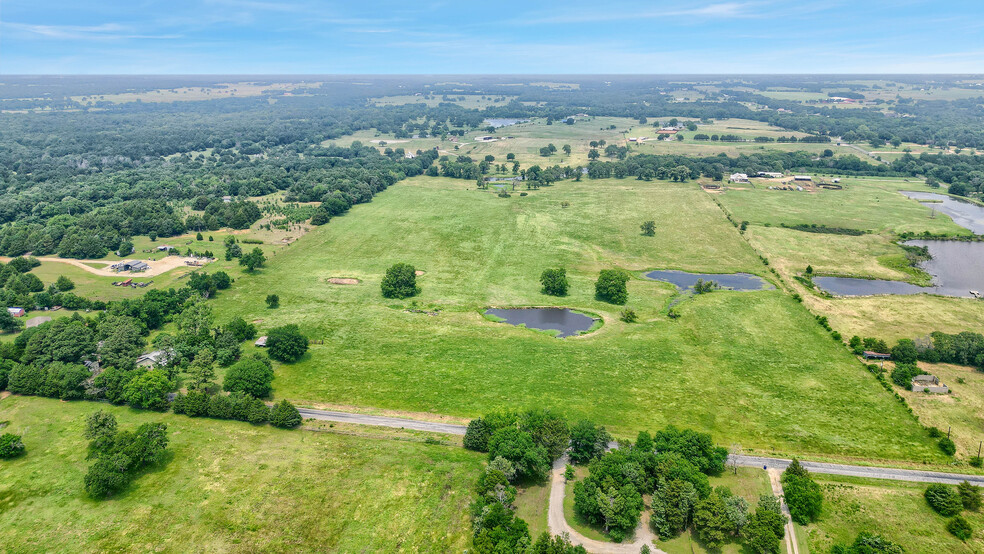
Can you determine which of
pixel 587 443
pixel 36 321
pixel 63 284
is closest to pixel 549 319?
pixel 587 443

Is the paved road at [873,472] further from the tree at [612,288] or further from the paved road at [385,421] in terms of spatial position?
the tree at [612,288]

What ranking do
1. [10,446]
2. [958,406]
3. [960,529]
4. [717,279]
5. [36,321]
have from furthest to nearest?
[717,279] → [36,321] → [958,406] → [10,446] → [960,529]

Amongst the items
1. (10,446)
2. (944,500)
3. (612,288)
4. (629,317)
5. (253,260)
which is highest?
(253,260)

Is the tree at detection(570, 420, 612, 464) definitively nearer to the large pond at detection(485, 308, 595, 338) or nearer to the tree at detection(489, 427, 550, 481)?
the tree at detection(489, 427, 550, 481)

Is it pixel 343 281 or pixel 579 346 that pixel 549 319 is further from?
pixel 343 281

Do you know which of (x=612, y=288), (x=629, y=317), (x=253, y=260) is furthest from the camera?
(x=253, y=260)

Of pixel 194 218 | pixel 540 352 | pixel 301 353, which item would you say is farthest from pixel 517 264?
pixel 194 218
